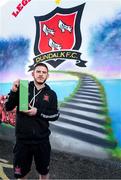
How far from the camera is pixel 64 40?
4.62m

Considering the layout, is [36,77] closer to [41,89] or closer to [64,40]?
[41,89]

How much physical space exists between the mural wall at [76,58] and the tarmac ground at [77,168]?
0.30ft

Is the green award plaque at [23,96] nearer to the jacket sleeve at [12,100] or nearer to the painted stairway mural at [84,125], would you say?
the jacket sleeve at [12,100]

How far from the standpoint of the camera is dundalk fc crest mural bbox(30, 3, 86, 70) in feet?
14.9

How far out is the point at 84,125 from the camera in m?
4.58

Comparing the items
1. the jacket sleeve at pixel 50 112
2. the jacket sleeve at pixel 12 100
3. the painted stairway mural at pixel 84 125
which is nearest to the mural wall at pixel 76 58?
the painted stairway mural at pixel 84 125

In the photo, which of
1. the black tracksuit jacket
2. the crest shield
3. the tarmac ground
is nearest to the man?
the black tracksuit jacket

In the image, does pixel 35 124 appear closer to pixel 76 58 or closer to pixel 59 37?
pixel 76 58

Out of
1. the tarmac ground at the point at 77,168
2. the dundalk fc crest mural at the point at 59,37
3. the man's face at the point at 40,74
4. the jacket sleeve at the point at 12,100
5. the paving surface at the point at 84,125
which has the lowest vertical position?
the tarmac ground at the point at 77,168

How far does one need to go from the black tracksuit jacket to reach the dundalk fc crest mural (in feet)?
2.59

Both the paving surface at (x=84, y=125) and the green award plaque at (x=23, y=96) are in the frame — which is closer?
the green award plaque at (x=23, y=96)

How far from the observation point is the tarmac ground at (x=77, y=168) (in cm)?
443

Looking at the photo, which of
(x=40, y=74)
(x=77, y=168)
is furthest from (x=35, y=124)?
(x=77, y=168)

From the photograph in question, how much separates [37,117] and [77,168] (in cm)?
103
